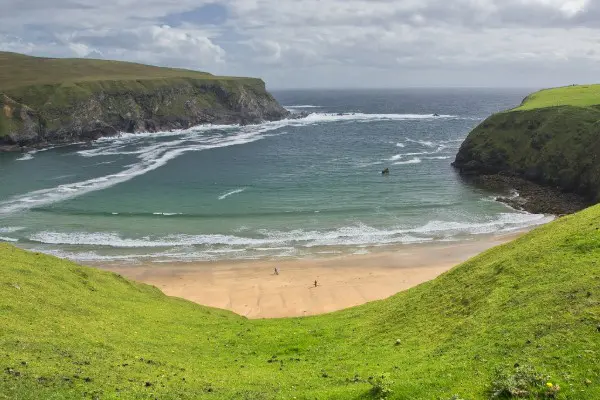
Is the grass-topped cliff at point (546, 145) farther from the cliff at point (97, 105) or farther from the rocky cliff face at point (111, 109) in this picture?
the cliff at point (97, 105)

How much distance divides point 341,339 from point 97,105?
155562 millimetres

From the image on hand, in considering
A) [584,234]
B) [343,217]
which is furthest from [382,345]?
[343,217]

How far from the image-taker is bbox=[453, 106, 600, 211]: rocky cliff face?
261ft

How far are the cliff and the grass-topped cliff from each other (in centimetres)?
11156

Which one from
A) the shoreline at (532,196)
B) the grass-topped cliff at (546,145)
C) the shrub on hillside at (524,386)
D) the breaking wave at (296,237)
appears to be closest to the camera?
the shrub on hillside at (524,386)

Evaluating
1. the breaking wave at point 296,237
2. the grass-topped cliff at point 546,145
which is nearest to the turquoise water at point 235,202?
the breaking wave at point 296,237

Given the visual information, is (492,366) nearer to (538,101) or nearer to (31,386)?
(31,386)

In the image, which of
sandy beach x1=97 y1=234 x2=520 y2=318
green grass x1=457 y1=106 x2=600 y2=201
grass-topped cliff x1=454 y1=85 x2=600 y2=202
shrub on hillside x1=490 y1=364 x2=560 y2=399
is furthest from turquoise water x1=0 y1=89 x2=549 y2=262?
shrub on hillside x1=490 y1=364 x2=560 y2=399

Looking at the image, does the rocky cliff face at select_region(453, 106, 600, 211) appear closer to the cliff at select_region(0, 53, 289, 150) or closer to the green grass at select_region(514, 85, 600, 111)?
the green grass at select_region(514, 85, 600, 111)

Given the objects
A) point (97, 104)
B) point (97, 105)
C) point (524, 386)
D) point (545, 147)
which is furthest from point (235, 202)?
point (97, 104)

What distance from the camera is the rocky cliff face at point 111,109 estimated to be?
13900 centimetres

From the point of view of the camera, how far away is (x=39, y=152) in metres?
128

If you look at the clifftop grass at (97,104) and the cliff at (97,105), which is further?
the clifftop grass at (97,104)

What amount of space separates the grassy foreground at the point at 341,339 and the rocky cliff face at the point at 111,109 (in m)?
125
